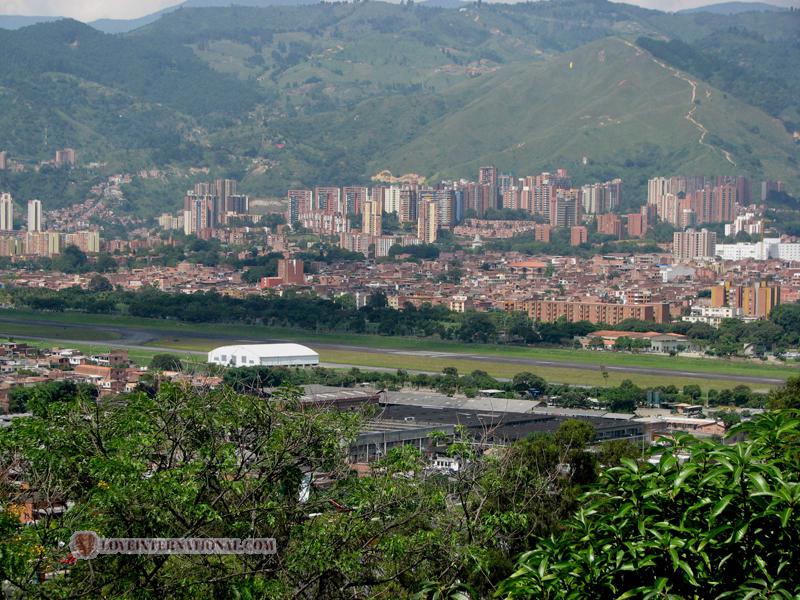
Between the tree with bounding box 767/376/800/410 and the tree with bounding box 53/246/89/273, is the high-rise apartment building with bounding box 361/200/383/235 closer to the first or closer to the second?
the tree with bounding box 53/246/89/273

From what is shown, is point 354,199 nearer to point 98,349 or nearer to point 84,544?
point 98,349

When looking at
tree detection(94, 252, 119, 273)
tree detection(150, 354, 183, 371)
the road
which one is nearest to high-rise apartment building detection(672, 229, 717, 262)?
tree detection(94, 252, 119, 273)

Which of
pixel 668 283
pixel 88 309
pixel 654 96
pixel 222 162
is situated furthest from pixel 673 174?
pixel 88 309

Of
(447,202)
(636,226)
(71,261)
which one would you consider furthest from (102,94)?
(71,261)

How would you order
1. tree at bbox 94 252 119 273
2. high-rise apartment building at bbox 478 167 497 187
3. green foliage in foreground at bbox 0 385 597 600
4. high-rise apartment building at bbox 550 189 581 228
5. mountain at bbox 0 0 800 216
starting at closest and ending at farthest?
green foliage in foreground at bbox 0 385 597 600 < tree at bbox 94 252 119 273 < high-rise apartment building at bbox 550 189 581 228 < high-rise apartment building at bbox 478 167 497 187 < mountain at bbox 0 0 800 216

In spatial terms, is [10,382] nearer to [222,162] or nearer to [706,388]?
[706,388]

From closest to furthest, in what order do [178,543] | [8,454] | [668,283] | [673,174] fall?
1. [178,543]
2. [8,454]
3. [668,283]
4. [673,174]

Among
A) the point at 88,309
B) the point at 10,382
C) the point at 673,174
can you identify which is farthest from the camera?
the point at 673,174
